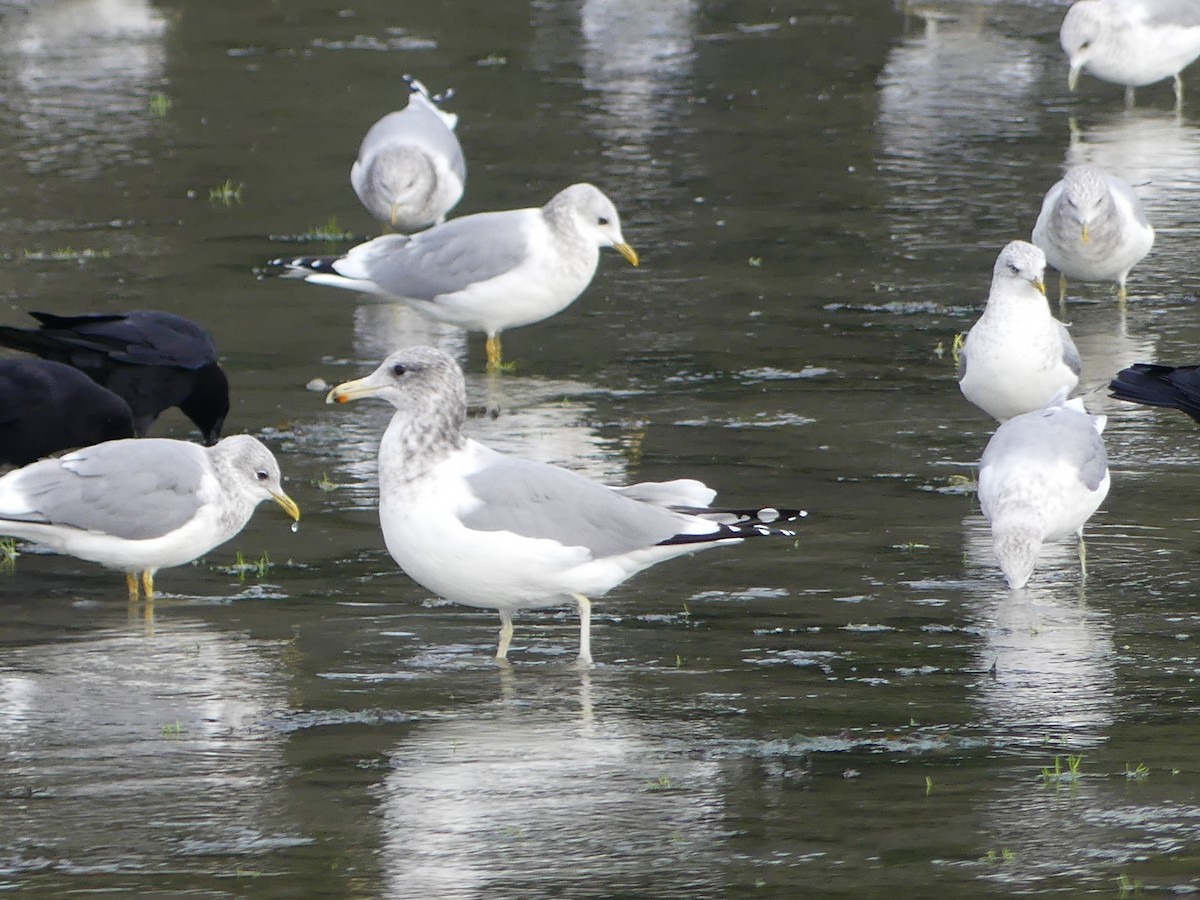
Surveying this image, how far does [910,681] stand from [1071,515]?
4.63 ft

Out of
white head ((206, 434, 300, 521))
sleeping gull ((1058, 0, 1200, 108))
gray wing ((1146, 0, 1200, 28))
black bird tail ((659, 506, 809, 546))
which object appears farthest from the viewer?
gray wing ((1146, 0, 1200, 28))

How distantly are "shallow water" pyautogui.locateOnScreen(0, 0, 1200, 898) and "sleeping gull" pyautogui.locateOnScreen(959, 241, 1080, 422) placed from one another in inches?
12.2

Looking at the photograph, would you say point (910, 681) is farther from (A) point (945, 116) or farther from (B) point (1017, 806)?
(A) point (945, 116)

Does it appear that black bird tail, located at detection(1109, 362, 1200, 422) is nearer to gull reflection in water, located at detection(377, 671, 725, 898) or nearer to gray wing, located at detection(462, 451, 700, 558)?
gray wing, located at detection(462, 451, 700, 558)

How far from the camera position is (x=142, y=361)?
31.8 feet

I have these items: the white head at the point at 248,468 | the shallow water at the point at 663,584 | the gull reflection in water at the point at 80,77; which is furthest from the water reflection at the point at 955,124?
the white head at the point at 248,468

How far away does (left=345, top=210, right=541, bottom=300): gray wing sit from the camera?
1107 cm

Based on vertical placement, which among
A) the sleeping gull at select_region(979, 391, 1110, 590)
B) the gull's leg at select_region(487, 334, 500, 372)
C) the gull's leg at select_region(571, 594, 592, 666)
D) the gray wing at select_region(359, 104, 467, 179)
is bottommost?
the gull's leg at select_region(571, 594, 592, 666)

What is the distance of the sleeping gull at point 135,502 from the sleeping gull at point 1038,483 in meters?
2.76

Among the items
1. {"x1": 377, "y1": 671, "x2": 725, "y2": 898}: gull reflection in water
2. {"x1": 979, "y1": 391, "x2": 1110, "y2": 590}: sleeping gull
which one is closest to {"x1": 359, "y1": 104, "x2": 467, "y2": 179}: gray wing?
{"x1": 979, "y1": 391, "x2": 1110, "y2": 590}: sleeping gull

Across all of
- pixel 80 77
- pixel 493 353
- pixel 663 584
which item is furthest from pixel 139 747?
pixel 80 77

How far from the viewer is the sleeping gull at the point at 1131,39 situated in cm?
1714

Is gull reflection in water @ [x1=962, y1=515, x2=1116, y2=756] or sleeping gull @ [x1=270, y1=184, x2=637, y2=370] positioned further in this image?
sleeping gull @ [x1=270, y1=184, x2=637, y2=370]

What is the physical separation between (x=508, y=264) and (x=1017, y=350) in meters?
3.09
